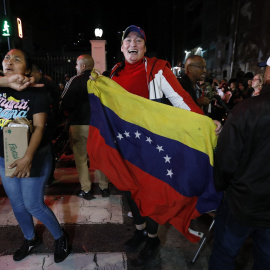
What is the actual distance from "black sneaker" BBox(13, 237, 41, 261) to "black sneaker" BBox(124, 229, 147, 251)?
1060 mm

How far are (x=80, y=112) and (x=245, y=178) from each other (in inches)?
110

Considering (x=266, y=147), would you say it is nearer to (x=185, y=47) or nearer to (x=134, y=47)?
(x=134, y=47)

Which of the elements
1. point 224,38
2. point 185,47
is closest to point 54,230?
point 224,38

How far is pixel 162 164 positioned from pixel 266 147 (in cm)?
108

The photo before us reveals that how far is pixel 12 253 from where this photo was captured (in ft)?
9.03

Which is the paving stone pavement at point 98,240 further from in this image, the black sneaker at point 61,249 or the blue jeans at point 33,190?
the blue jeans at point 33,190

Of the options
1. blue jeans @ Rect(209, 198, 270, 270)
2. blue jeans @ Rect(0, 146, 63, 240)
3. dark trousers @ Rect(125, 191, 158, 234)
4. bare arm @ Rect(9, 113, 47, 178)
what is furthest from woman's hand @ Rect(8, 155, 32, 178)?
blue jeans @ Rect(209, 198, 270, 270)

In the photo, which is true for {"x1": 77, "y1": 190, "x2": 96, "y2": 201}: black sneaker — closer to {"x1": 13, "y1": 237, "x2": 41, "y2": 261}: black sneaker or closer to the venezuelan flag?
{"x1": 13, "y1": 237, "x2": 41, "y2": 261}: black sneaker

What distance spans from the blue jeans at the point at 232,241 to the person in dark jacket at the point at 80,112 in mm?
2463

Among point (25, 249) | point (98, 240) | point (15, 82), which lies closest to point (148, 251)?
point (98, 240)

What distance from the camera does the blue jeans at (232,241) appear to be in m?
1.71

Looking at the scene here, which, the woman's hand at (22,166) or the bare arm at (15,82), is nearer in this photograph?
the bare arm at (15,82)

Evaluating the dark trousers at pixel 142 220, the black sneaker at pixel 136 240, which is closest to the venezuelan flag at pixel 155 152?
the dark trousers at pixel 142 220

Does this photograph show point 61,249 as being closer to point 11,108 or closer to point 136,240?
point 136,240
